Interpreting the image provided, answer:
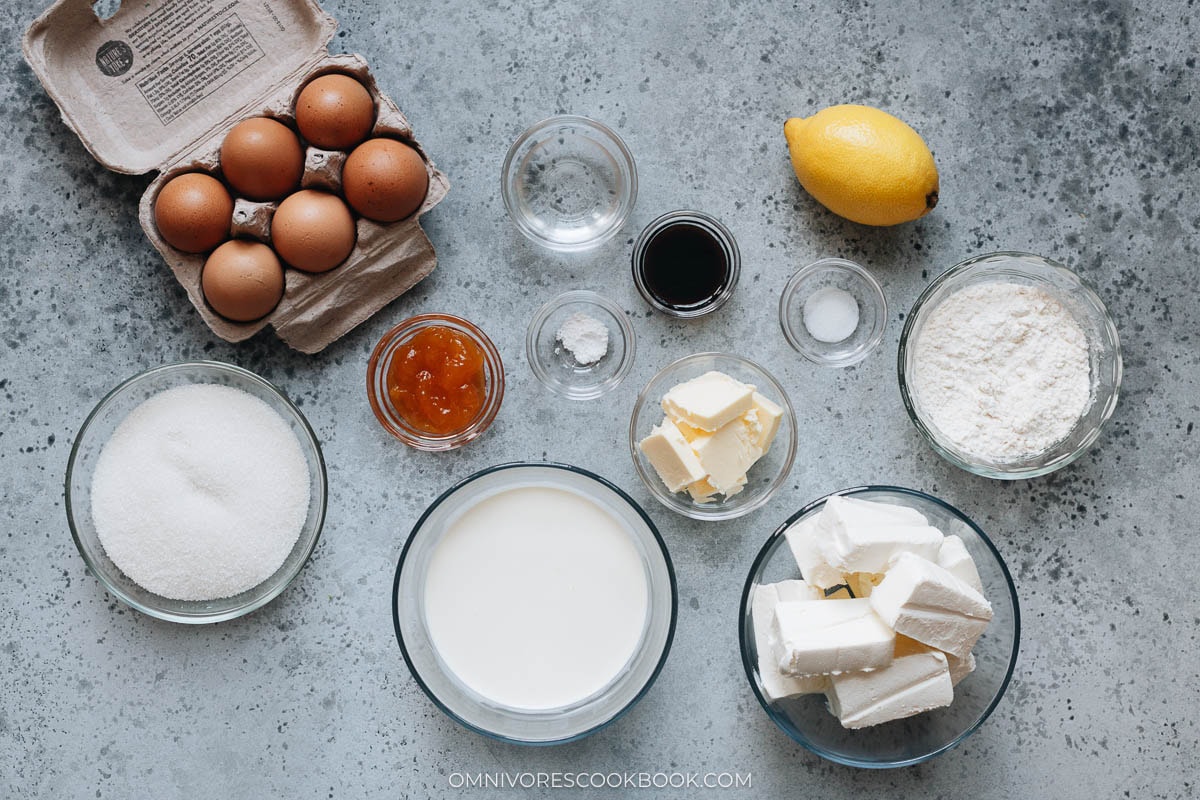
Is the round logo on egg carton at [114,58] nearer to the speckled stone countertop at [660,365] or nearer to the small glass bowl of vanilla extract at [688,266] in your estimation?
the speckled stone countertop at [660,365]

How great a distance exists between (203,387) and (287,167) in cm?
46

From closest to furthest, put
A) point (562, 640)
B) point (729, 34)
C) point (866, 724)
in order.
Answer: point (866, 724), point (562, 640), point (729, 34)

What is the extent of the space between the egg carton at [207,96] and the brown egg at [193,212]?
41 millimetres

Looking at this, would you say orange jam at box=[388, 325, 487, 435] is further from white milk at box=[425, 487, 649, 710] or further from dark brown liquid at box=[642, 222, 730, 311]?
dark brown liquid at box=[642, 222, 730, 311]

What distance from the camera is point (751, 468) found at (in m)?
1.69

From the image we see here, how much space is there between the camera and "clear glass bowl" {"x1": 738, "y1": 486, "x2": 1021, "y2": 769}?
62.7 inches

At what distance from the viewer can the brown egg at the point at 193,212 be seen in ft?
5.10

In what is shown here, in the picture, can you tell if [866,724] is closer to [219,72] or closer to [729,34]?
[729,34]

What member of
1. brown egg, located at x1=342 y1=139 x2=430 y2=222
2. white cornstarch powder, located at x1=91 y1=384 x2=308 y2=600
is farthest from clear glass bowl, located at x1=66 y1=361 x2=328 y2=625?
brown egg, located at x1=342 y1=139 x2=430 y2=222

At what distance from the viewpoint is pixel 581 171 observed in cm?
178

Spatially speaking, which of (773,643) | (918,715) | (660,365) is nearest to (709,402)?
(660,365)

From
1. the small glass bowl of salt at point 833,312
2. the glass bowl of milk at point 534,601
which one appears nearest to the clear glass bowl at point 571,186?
the small glass bowl of salt at point 833,312

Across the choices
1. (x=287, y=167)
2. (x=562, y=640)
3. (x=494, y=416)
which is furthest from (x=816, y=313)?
(x=287, y=167)

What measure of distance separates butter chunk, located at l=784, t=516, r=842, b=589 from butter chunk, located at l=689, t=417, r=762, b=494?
0.48 feet
